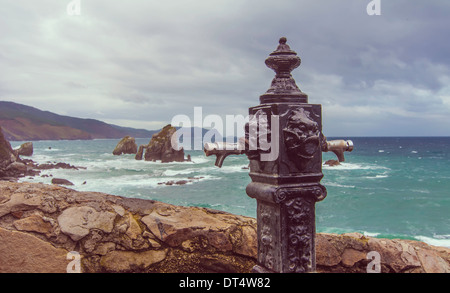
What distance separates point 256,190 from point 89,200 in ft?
4.75

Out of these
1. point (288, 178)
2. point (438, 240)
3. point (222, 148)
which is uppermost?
point (222, 148)

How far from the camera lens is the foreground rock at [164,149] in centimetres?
6247

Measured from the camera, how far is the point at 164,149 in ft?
207

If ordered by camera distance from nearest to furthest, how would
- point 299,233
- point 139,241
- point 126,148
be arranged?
point 299,233 < point 139,241 < point 126,148

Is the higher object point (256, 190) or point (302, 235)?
point (256, 190)

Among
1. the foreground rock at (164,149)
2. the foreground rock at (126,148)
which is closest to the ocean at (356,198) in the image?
the foreground rock at (164,149)

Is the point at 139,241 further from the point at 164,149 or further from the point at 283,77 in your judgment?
the point at 164,149

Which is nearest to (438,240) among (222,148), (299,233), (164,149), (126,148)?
(299,233)

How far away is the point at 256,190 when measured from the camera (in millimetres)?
2752

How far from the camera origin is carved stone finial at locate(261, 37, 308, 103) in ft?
8.91

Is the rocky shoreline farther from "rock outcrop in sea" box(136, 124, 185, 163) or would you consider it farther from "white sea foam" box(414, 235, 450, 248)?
"rock outcrop in sea" box(136, 124, 185, 163)

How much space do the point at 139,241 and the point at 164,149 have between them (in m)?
60.8
